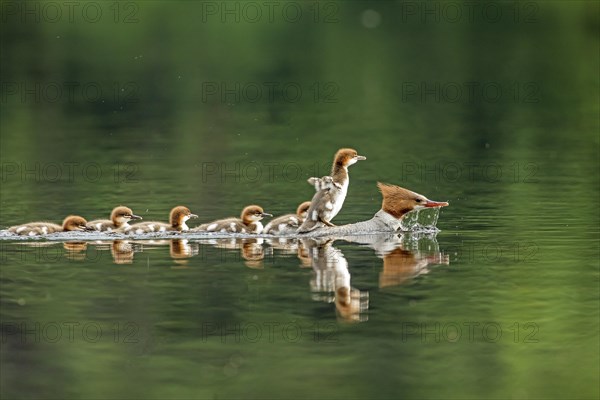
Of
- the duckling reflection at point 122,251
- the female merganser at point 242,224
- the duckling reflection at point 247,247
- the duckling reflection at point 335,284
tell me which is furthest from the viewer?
the female merganser at point 242,224

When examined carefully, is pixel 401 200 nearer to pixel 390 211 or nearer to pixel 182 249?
pixel 390 211

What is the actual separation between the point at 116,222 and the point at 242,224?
1.67 m

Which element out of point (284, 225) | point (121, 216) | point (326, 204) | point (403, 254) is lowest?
point (403, 254)

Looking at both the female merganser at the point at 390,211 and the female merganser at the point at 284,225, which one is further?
the female merganser at the point at 284,225

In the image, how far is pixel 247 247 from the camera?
1630cm

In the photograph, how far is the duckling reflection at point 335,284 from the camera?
1241 centimetres

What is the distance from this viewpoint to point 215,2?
59594 millimetres

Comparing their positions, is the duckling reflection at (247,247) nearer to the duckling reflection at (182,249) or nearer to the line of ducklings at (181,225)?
the duckling reflection at (182,249)

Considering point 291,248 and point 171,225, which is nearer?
point 291,248

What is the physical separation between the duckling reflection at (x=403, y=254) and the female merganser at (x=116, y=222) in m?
2.89

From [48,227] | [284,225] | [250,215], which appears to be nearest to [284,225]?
[284,225]

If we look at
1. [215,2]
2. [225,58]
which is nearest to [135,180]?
[225,58]

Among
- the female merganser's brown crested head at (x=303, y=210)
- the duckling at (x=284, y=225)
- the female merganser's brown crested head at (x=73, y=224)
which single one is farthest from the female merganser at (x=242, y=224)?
the female merganser's brown crested head at (x=73, y=224)

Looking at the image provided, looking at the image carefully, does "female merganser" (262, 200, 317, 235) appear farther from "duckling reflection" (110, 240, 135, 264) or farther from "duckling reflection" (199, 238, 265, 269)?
"duckling reflection" (110, 240, 135, 264)
